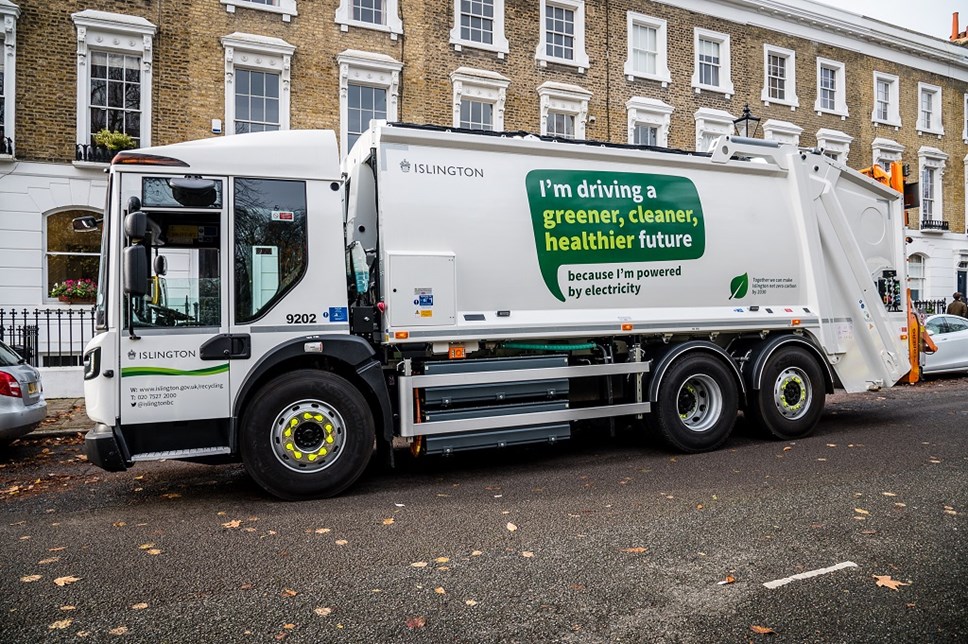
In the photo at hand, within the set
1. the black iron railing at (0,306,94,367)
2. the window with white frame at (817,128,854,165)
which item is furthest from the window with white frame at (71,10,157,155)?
the window with white frame at (817,128,854,165)

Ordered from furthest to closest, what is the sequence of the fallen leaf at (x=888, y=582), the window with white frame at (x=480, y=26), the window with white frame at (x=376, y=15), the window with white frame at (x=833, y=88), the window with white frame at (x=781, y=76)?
1. the window with white frame at (x=833, y=88)
2. the window with white frame at (x=781, y=76)
3. the window with white frame at (x=480, y=26)
4. the window with white frame at (x=376, y=15)
5. the fallen leaf at (x=888, y=582)

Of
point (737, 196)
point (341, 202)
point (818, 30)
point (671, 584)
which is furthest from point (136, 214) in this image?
point (818, 30)

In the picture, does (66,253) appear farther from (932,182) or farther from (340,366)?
(932,182)

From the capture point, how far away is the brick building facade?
47.1 ft

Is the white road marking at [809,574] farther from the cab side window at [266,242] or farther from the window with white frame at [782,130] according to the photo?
the window with white frame at [782,130]

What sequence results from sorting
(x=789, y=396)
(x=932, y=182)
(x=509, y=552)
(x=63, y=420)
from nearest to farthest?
(x=509, y=552) < (x=789, y=396) < (x=63, y=420) < (x=932, y=182)

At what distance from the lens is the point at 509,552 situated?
4438 millimetres

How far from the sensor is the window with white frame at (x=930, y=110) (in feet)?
88.0

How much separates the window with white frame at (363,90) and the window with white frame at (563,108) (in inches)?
159

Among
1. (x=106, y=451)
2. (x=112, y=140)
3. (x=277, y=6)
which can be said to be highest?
(x=277, y=6)

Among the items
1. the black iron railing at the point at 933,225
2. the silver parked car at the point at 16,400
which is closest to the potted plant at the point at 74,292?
the silver parked car at the point at 16,400

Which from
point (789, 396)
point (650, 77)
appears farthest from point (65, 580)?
point (650, 77)

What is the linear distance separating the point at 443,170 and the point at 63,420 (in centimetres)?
736

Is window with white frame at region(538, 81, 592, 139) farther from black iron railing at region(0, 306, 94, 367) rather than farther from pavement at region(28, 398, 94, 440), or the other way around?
pavement at region(28, 398, 94, 440)
